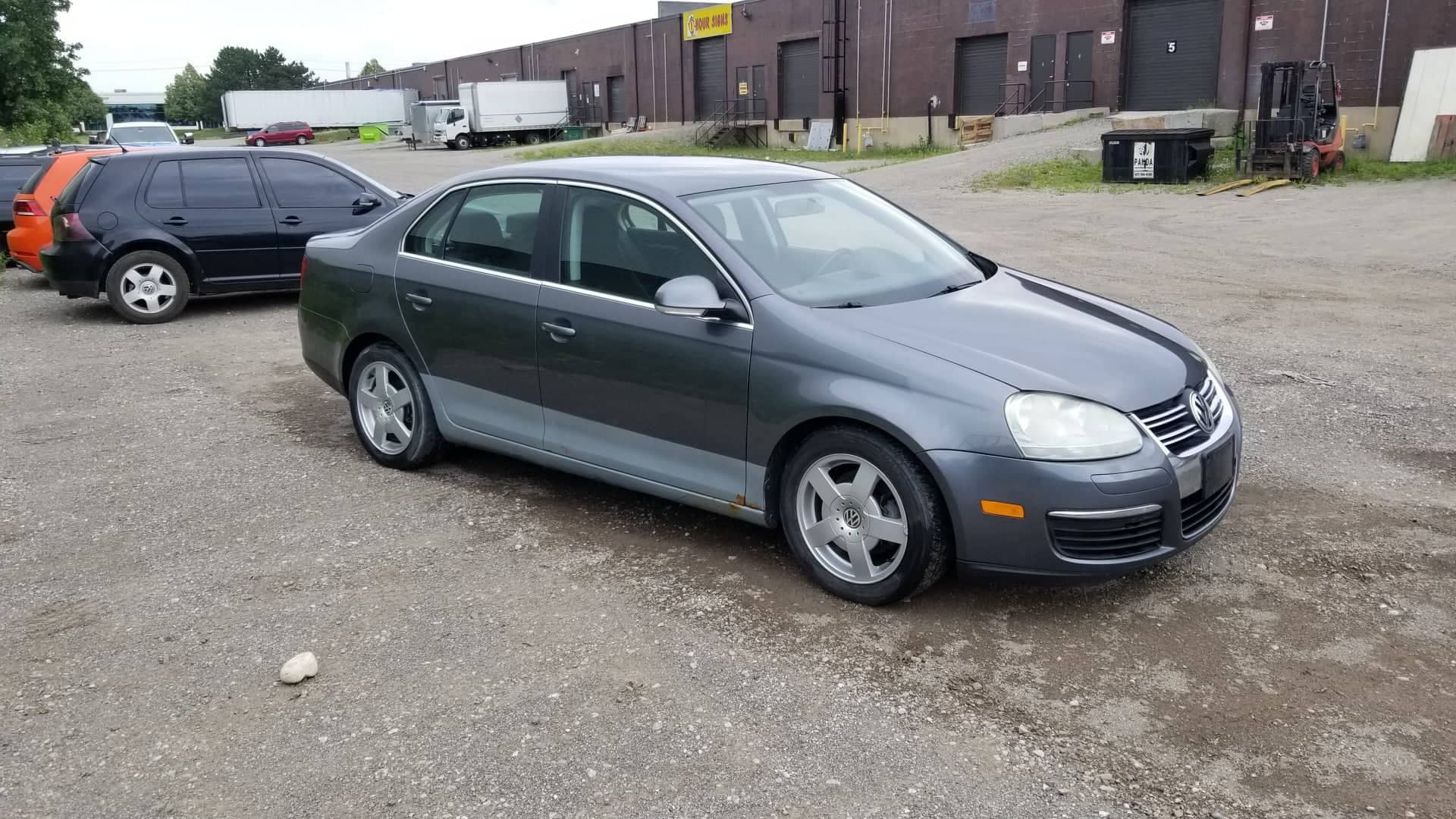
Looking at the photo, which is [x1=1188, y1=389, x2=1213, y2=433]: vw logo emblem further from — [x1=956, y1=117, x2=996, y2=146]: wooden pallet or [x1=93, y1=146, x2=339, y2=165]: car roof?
[x1=956, y1=117, x2=996, y2=146]: wooden pallet

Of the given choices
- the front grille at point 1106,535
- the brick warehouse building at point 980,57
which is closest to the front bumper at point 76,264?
the front grille at point 1106,535

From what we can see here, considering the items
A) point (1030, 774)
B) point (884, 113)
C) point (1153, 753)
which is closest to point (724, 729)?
point (1030, 774)

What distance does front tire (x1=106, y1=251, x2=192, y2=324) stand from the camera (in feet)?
35.9

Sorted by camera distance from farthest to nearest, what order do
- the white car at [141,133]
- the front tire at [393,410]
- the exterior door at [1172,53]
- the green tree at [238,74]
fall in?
the green tree at [238,74]
the exterior door at [1172,53]
the white car at [141,133]
the front tire at [393,410]

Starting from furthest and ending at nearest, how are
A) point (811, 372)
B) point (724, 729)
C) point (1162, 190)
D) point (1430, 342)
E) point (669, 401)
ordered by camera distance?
point (1162, 190) < point (1430, 342) < point (669, 401) < point (811, 372) < point (724, 729)

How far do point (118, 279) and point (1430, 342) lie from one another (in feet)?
37.6

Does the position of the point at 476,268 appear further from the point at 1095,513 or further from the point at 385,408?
the point at 1095,513

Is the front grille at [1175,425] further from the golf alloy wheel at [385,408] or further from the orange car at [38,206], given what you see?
the orange car at [38,206]

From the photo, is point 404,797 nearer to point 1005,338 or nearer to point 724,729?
point 724,729

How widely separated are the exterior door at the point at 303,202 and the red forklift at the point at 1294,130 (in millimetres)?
18365

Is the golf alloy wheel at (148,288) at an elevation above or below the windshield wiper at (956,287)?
below

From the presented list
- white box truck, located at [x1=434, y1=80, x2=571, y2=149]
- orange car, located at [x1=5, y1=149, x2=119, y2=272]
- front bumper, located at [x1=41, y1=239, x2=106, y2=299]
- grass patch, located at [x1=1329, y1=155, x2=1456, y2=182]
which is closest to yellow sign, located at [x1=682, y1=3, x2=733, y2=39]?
white box truck, located at [x1=434, y1=80, x2=571, y2=149]

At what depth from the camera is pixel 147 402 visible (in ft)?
25.9

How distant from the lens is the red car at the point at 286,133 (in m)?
71.3
